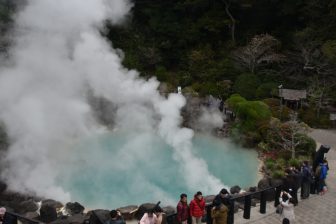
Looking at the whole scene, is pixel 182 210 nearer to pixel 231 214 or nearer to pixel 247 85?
pixel 231 214

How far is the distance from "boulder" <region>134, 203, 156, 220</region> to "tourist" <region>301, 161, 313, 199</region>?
4.08m

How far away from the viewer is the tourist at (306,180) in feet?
38.9

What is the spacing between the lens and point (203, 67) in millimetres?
26281

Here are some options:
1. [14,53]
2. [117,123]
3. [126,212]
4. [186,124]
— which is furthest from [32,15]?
[126,212]

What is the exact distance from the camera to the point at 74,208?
12.4 meters

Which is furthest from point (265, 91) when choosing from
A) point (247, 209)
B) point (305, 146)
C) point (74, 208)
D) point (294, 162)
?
point (74, 208)

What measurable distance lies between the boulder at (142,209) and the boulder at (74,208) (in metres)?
1.60

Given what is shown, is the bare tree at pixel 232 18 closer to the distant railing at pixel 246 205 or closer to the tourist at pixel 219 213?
the distant railing at pixel 246 205

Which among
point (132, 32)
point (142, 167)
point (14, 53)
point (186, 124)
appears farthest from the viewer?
point (132, 32)

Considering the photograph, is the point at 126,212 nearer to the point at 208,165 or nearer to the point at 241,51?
the point at 208,165

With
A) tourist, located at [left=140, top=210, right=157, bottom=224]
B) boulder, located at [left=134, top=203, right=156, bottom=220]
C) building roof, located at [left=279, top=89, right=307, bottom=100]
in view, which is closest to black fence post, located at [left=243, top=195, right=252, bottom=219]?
boulder, located at [left=134, top=203, right=156, bottom=220]

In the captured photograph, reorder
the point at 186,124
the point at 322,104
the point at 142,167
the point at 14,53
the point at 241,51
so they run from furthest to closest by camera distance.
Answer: the point at 241,51, the point at 322,104, the point at 186,124, the point at 14,53, the point at 142,167

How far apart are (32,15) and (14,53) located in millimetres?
2121

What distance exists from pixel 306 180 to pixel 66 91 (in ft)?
38.4
